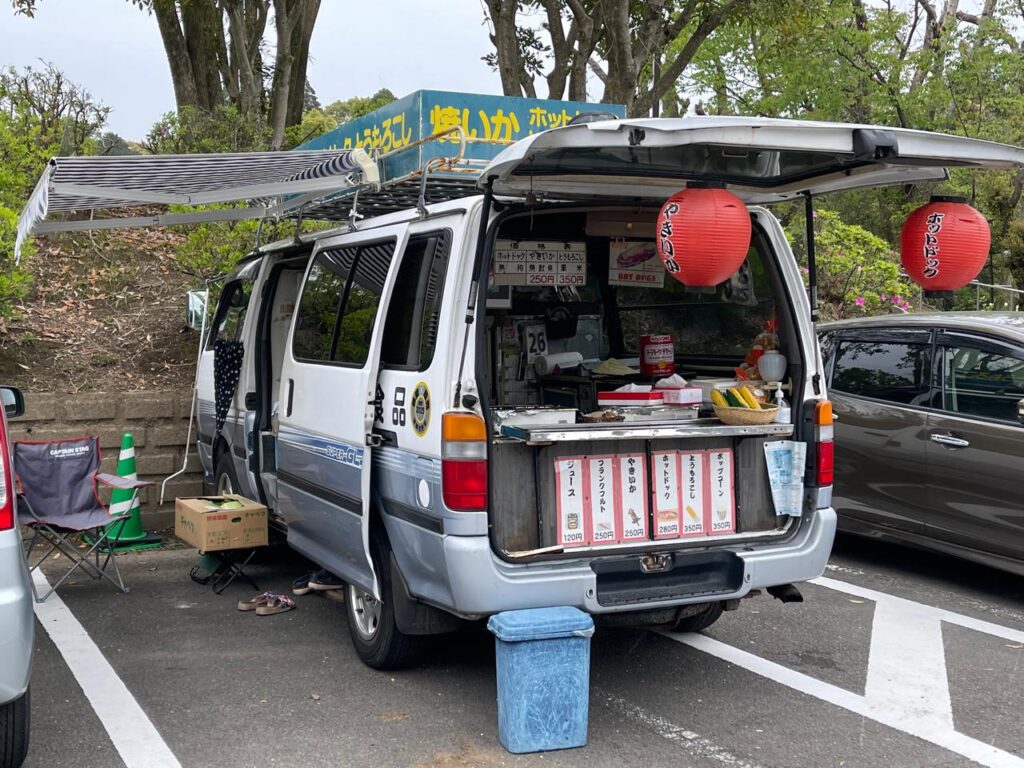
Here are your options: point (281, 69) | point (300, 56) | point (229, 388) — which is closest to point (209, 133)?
point (281, 69)

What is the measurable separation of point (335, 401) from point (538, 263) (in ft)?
3.84

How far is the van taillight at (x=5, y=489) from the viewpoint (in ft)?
11.4

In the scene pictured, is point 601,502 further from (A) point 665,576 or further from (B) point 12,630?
(B) point 12,630

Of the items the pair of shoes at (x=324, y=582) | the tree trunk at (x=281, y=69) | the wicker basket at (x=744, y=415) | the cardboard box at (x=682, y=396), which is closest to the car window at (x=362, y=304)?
the cardboard box at (x=682, y=396)

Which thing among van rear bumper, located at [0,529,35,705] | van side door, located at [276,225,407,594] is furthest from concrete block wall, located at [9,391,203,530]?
van rear bumper, located at [0,529,35,705]

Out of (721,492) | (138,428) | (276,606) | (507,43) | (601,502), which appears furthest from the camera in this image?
(507,43)

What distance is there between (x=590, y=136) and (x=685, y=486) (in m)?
1.59

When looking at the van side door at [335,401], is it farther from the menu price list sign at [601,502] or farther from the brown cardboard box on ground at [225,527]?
the menu price list sign at [601,502]

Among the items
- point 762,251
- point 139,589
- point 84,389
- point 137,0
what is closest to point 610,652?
point 762,251

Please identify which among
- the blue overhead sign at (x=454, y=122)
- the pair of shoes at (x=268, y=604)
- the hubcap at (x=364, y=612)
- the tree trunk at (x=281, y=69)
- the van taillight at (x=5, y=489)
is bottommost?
the pair of shoes at (x=268, y=604)

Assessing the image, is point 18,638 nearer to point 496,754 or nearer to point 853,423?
point 496,754

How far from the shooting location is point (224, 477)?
23.6 ft

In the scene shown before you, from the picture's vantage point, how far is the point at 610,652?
524 cm

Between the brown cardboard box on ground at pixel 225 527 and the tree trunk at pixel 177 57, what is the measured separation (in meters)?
8.16
